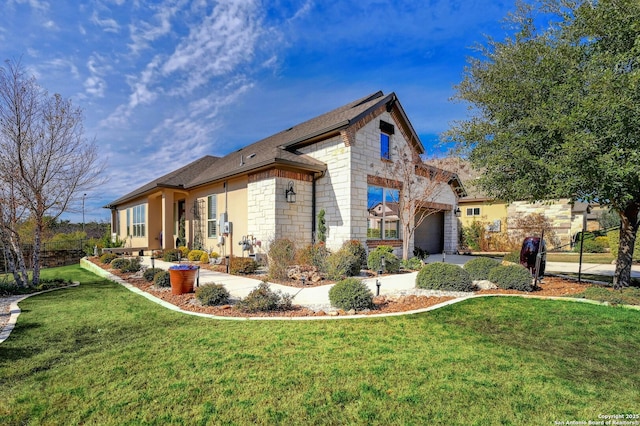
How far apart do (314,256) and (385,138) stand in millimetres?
6527

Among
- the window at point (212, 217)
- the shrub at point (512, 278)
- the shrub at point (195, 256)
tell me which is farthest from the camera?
the window at point (212, 217)

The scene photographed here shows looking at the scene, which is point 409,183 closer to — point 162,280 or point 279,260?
point 279,260

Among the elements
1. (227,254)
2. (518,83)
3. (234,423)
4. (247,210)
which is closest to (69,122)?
(247,210)

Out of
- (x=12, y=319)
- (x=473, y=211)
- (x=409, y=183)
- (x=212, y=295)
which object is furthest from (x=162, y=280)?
(x=473, y=211)

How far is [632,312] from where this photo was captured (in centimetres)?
570

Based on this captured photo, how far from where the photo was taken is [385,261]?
1061 cm

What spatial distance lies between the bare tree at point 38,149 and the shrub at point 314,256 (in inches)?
286


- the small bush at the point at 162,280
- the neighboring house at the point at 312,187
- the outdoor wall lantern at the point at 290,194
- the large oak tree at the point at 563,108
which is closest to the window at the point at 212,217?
the neighboring house at the point at 312,187

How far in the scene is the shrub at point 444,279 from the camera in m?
7.43

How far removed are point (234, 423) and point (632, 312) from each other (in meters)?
7.23

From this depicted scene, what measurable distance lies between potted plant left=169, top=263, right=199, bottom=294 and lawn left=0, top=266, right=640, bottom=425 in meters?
1.69

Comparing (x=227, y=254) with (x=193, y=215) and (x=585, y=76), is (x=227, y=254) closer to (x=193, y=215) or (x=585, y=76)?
(x=193, y=215)

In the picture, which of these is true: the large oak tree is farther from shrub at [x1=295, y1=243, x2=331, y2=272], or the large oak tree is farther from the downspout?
the downspout

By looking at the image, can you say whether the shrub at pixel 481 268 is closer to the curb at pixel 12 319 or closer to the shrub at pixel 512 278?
the shrub at pixel 512 278
